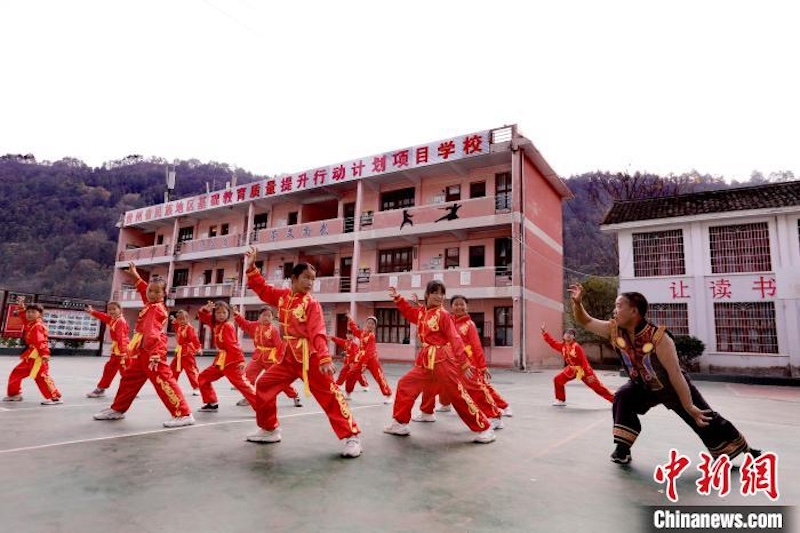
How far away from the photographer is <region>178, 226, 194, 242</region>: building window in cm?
3088

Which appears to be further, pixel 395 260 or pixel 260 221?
pixel 260 221

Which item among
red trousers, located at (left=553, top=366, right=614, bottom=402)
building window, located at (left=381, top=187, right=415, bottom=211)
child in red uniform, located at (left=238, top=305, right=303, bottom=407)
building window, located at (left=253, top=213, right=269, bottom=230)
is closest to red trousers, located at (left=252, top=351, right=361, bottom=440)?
child in red uniform, located at (left=238, top=305, right=303, bottom=407)

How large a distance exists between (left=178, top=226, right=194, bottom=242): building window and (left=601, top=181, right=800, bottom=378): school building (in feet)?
83.8

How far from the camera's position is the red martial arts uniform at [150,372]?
5.08m

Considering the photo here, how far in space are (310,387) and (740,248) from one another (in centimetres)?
1792

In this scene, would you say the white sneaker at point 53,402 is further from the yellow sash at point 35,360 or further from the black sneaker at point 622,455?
the black sneaker at point 622,455

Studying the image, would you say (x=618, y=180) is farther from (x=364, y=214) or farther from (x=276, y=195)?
(x=276, y=195)

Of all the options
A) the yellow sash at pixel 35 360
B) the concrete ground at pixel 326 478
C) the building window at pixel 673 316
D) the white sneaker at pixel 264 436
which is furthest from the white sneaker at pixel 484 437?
the building window at pixel 673 316

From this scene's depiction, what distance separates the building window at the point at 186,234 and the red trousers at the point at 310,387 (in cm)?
2940

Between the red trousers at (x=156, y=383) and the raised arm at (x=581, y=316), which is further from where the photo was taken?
the red trousers at (x=156, y=383)

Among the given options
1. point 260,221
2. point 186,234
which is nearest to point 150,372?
point 260,221

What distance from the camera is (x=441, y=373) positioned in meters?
4.78

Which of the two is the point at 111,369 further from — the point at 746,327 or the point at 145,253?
the point at 145,253

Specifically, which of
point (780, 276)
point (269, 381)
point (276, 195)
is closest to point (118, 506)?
point (269, 381)
